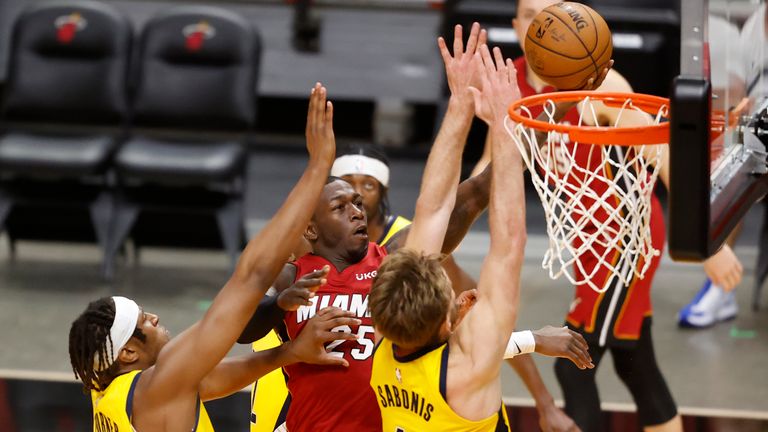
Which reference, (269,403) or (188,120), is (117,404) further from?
(188,120)

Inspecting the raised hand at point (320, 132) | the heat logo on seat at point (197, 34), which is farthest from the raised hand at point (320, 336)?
the heat logo on seat at point (197, 34)

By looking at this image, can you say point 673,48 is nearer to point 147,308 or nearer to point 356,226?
point 147,308

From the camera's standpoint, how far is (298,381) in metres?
3.46

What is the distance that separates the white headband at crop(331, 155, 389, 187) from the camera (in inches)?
184

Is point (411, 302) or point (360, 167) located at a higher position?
point (411, 302)

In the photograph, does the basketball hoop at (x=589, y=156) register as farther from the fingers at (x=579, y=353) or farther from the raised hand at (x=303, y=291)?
the raised hand at (x=303, y=291)

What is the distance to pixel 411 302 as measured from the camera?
2949mm

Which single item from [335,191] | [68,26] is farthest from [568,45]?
[68,26]

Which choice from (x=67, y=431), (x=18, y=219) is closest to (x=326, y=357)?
(x=67, y=431)

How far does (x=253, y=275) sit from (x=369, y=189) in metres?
1.76

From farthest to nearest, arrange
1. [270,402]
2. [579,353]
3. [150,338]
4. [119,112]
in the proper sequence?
[119,112] → [270,402] → [579,353] → [150,338]

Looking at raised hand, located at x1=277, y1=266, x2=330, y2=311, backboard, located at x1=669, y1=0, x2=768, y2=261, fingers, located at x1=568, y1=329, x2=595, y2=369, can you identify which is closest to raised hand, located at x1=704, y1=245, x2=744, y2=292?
backboard, located at x1=669, y1=0, x2=768, y2=261

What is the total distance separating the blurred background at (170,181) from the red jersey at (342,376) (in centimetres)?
255

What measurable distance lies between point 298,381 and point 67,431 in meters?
2.08
